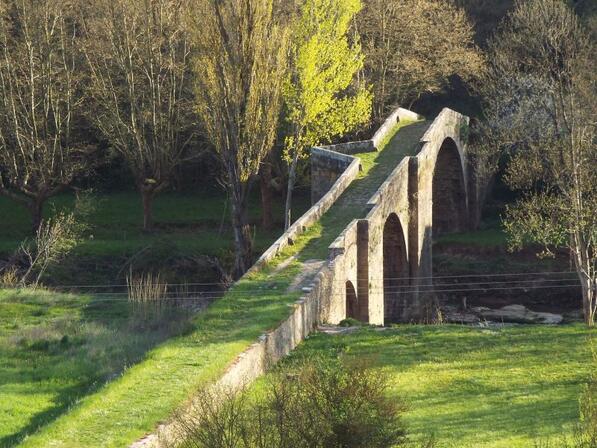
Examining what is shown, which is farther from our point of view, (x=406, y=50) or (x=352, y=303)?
(x=406, y=50)

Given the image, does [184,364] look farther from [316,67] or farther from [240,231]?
[316,67]

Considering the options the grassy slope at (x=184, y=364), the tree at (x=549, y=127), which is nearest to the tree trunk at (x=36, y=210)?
the grassy slope at (x=184, y=364)

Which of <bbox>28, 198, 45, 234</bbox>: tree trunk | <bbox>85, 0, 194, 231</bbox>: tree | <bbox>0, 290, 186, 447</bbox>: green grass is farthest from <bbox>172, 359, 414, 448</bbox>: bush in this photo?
<bbox>28, 198, 45, 234</bbox>: tree trunk

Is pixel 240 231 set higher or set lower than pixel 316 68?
lower

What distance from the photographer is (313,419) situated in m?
15.1

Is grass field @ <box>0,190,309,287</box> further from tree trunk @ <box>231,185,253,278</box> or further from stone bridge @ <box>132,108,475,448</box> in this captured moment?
tree trunk @ <box>231,185,253,278</box>

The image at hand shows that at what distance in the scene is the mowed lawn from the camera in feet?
65.2

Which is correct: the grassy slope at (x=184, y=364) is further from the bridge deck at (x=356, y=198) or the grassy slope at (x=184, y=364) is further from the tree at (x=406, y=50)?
the tree at (x=406, y=50)

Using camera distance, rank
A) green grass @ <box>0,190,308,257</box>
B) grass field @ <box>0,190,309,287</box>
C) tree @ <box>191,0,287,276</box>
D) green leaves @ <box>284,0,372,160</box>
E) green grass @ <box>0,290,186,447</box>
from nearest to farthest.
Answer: green grass @ <box>0,290,186,447</box>, tree @ <box>191,0,287,276</box>, green leaves @ <box>284,0,372,160</box>, grass field @ <box>0,190,309,287</box>, green grass @ <box>0,190,308,257</box>

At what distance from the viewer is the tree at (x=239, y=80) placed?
3362 cm

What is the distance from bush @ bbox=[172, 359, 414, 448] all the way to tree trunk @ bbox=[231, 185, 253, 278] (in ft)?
60.5

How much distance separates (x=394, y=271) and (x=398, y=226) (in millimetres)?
2146

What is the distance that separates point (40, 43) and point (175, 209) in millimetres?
10206

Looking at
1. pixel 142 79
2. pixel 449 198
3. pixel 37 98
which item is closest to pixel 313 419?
pixel 142 79
